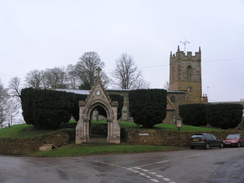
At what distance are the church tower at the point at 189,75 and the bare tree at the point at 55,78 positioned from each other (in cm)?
2487

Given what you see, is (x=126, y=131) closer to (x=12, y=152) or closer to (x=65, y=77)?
(x=12, y=152)

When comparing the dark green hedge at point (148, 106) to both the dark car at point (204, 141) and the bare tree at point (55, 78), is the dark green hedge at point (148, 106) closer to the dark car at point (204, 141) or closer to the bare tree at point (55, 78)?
the dark car at point (204, 141)

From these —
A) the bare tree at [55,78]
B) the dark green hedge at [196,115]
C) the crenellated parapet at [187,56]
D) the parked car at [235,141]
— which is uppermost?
the crenellated parapet at [187,56]

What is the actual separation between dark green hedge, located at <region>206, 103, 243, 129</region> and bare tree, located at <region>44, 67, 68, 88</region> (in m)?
34.6

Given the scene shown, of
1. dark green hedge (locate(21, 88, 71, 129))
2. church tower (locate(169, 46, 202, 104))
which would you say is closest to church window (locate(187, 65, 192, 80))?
church tower (locate(169, 46, 202, 104))

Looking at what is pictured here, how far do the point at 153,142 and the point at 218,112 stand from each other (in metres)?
14.8

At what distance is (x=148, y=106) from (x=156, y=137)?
4.75m

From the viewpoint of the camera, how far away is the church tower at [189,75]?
5934 centimetres

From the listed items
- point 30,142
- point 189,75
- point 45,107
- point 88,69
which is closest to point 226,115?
point 45,107

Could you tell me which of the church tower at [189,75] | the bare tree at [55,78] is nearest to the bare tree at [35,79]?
the bare tree at [55,78]

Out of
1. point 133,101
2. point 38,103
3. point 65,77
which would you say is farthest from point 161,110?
point 65,77

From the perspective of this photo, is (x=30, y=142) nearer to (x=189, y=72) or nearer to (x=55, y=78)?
(x=55, y=78)

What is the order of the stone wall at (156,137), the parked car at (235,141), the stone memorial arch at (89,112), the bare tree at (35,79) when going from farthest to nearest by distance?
the bare tree at (35,79) < the parked car at (235,141) < the stone wall at (156,137) < the stone memorial arch at (89,112)

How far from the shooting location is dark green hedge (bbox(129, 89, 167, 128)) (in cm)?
2933
